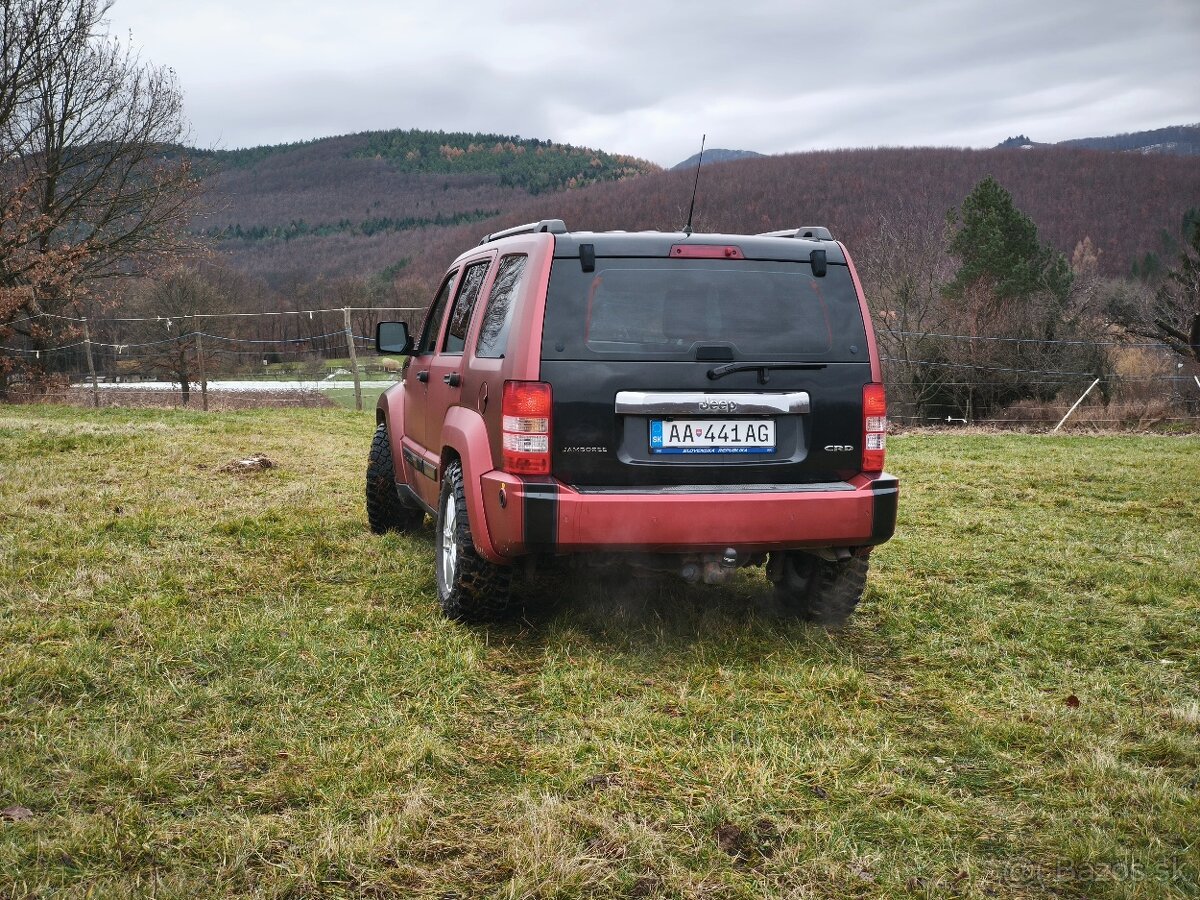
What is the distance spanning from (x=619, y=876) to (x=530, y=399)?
1.91 meters

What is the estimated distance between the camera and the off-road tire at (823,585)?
4461 millimetres

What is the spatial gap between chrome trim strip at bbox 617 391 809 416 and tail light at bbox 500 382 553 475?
300mm

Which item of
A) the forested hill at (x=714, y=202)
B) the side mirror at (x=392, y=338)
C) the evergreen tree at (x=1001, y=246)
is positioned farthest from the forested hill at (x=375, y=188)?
the side mirror at (x=392, y=338)

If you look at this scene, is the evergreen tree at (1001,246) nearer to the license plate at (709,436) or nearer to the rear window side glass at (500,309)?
the rear window side glass at (500,309)

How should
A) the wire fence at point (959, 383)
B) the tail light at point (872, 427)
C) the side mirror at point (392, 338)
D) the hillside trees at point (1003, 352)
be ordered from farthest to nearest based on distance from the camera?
the hillside trees at point (1003, 352)
the wire fence at point (959, 383)
the side mirror at point (392, 338)
the tail light at point (872, 427)

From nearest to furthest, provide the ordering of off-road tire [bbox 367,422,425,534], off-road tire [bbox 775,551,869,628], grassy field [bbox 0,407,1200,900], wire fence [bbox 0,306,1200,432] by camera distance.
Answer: grassy field [bbox 0,407,1200,900] → off-road tire [bbox 775,551,869,628] → off-road tire [bbox 367,422,425,534] → wire fence [bbox 0,306,1200,432]

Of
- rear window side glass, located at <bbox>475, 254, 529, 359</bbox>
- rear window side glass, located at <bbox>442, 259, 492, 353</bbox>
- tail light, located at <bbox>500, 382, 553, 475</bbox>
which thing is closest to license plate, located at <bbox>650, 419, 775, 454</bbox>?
tail light, located at <bbox>500, 382, 553, 475</bbox>

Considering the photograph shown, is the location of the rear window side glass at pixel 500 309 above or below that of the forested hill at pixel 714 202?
below

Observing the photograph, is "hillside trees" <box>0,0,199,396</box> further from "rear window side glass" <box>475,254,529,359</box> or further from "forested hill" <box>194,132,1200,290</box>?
"rear window side glass" <box>475,254,529,359</box>

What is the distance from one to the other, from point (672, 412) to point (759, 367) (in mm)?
412

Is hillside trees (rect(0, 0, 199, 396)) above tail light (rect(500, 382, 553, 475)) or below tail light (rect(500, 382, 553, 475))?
above

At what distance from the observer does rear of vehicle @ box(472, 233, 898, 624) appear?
3.81m

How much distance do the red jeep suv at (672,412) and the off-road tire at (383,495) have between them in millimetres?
2176

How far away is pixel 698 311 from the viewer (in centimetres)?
400
